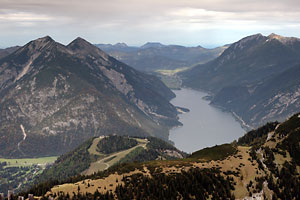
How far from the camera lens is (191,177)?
11650cm

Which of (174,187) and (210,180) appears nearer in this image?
(174,187)

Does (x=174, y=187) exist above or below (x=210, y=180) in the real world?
below

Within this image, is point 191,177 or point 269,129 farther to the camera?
point 269,129

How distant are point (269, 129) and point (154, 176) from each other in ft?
334

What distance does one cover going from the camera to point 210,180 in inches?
4525

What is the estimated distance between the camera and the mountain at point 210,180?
4274 inches

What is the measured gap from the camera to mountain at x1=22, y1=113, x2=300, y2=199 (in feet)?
356

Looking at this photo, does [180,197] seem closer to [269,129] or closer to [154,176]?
[154,176]

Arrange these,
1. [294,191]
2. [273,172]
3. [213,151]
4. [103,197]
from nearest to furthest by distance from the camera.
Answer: [103,197] < [294,191] < [273,172] < [213,151]

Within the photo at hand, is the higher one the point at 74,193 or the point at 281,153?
the point at 281,153

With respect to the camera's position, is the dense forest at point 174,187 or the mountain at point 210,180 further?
the mountain at point 210,180

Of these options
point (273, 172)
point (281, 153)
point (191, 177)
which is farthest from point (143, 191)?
point (281, 153)

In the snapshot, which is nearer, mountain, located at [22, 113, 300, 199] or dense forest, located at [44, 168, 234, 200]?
dense forest, located at [44, 168, 234, 200]

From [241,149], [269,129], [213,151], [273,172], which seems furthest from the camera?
[269,129]
